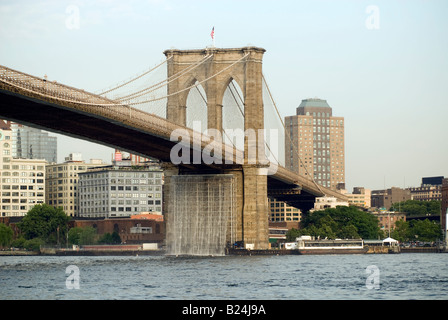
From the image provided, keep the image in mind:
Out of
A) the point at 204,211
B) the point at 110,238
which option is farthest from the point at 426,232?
the point at 204,211

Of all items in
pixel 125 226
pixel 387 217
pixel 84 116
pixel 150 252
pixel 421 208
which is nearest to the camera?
pixel 84 116

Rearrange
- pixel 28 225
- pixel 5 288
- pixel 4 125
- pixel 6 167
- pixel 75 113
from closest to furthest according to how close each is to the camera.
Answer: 1. pixel 5 288
2. pixel 75 113
3. pixel 28 225
4. pixel 6 167
5. pixel 4 125

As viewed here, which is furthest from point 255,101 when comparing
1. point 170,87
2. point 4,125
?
point 4,125

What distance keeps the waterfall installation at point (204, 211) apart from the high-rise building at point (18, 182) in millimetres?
78852

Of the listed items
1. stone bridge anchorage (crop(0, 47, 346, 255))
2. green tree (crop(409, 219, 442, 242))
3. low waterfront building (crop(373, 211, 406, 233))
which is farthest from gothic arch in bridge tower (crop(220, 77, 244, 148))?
low waterfront building (crop(373, 211, 406, 233))

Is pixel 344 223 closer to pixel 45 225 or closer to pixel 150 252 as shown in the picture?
pixel 150 252

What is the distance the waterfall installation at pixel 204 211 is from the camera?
279 feet

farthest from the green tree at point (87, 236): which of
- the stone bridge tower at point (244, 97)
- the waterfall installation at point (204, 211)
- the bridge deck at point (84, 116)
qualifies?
the bridge deck at point (84, 116)

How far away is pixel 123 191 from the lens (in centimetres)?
15725

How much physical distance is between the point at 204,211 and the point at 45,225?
5750 centimetres

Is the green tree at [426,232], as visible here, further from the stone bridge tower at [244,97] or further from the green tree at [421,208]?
the green tree at [421,208]

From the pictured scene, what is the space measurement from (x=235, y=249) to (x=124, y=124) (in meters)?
22.3
